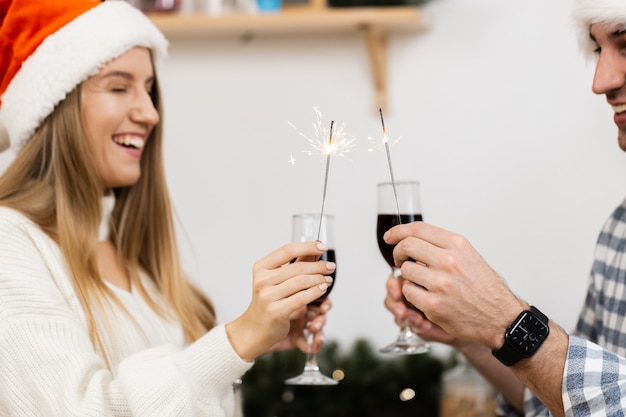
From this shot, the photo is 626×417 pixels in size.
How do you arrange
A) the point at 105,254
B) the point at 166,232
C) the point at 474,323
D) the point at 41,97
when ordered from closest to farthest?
the point at 474,323 < the point at 41,97 < the point at 105,254 < the point at 166,232

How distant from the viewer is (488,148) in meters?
2.61

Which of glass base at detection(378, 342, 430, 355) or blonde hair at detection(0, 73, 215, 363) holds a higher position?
blonde hair at detection(0, 73, 215, 363)

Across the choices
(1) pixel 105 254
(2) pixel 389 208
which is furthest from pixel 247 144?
(2) pixel 389 208

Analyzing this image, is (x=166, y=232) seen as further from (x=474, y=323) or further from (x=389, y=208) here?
(x=474, y=323)

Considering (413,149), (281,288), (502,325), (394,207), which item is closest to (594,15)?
(394,207)

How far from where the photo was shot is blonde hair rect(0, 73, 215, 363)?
5.70 feet

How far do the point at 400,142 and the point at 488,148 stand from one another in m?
0.30

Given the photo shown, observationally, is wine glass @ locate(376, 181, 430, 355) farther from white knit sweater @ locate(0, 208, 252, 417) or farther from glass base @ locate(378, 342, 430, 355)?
white knit sweater @ locate(0, 208, 252, 417)

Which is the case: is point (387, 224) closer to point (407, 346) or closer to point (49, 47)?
point (407, 346)

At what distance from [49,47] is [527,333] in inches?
49.0

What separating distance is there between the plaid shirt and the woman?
48 cm

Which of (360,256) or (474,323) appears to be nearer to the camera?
(474,323)

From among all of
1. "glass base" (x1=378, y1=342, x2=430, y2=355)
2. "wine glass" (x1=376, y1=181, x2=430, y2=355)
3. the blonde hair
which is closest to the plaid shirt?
"glass base" (x1=378, y1=342, x2=430, y2=355)

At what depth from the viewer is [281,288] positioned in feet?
4.63
